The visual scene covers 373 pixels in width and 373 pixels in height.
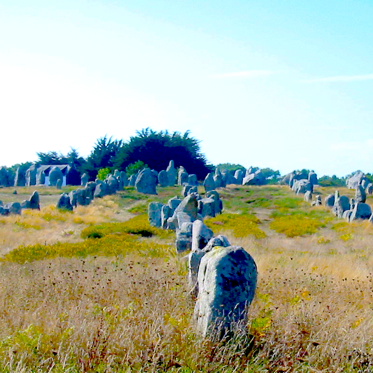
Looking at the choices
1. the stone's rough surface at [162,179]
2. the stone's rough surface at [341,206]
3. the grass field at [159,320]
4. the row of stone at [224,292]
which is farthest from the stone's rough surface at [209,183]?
the row of stone at [224,292]

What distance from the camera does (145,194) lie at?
Result: 39500 mm

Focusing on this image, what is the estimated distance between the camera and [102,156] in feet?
233

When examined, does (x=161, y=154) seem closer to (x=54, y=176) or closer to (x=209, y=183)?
(x=54, y=176)

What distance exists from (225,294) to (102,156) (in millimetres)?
66667

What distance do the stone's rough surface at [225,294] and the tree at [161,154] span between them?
5975cm

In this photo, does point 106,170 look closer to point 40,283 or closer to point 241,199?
point 241,199

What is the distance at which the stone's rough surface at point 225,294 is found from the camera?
5.57 metres

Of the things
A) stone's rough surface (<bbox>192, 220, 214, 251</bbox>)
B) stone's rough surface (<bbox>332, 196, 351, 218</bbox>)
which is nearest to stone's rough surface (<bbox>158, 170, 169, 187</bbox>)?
stone's rough surface (<bbox>332, 196, 351, 218</bbox>)

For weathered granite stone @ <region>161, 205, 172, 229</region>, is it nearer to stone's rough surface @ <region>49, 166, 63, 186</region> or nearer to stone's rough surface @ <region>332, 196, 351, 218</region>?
stone's rough surface @ <region>332, 196, 351, 218</region>

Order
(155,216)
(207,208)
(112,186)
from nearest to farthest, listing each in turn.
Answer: (155,216)
(207,208)
(112,186)

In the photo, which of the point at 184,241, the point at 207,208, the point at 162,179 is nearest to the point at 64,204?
the point at 207,208

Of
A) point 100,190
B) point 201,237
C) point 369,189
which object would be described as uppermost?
point 369,189

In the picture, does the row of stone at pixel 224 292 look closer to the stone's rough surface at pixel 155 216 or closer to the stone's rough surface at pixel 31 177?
the stone's rough surface at pixel 155 216

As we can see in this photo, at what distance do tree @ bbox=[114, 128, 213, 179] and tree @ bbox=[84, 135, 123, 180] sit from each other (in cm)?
251
